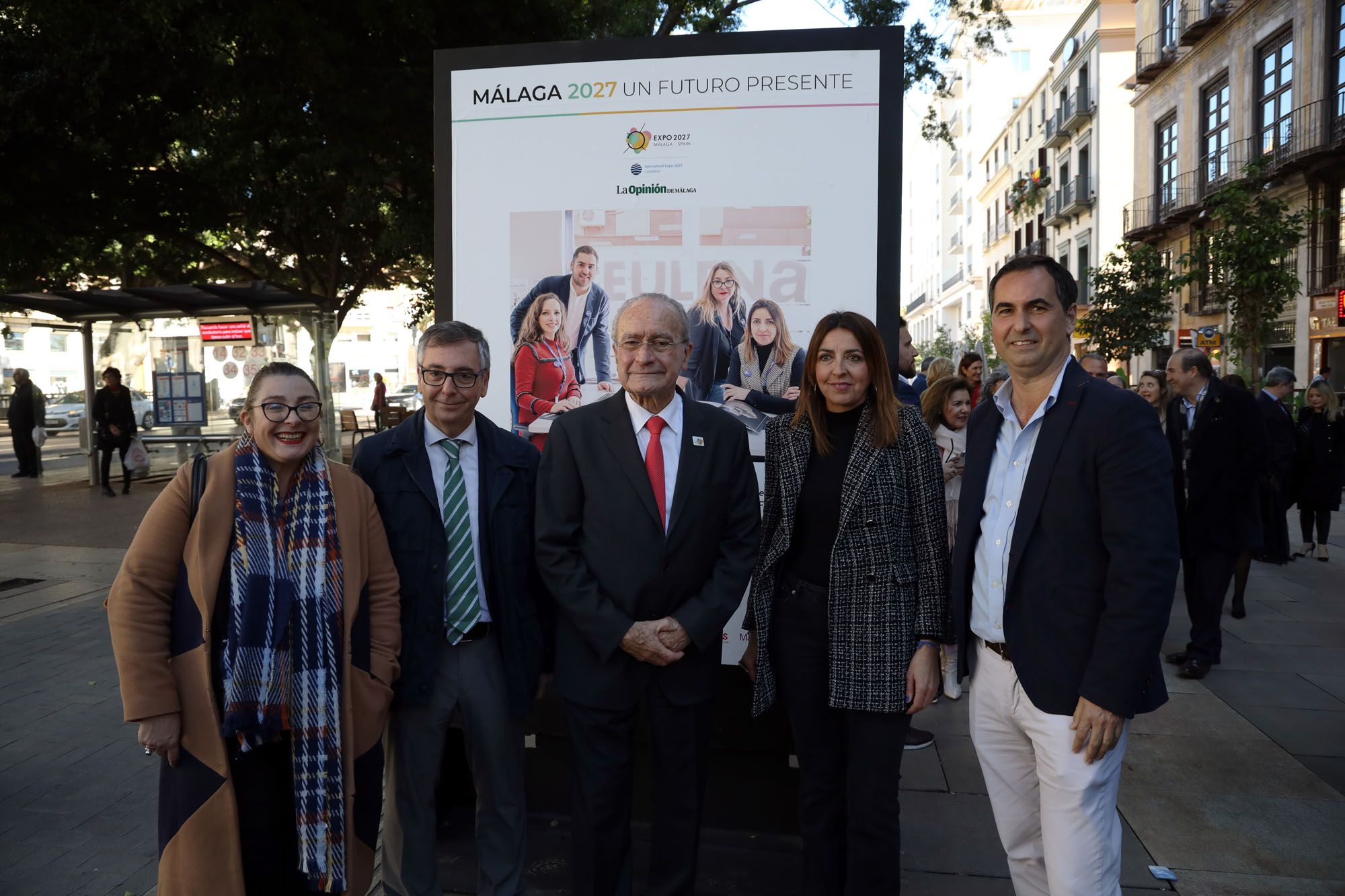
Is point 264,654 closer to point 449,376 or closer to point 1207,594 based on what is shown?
point 449,376

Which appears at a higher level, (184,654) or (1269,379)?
(1269,379)

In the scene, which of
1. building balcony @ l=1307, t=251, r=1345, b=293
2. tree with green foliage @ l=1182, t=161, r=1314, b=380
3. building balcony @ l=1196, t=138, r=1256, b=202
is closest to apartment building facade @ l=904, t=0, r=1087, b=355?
building balcony @ l=1196, t=138, r=1256, b=202

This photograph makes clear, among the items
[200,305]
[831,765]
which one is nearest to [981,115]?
[200,305]

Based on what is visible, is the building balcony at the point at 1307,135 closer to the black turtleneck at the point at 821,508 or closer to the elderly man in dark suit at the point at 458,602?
the black turtleneck at the point at 821,508

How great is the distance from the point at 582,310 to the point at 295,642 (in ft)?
5.45

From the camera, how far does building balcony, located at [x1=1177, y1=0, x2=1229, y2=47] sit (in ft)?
88.6

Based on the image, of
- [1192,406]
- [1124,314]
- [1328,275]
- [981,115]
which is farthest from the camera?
[981,115]

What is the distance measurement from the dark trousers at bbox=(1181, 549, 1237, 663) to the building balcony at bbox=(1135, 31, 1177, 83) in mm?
31203

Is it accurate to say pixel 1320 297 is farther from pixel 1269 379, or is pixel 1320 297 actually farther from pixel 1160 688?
pixel 1160 688

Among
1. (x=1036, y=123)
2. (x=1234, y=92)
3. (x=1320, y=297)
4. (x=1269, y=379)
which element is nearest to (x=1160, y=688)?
(x=1269, y=379)

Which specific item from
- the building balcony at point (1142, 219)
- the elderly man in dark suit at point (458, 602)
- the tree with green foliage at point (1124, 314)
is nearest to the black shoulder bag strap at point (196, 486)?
the elderly man in dark suit at point (458, 602)

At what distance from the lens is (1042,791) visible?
7.61 ft

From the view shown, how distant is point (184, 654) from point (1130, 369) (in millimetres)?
37245

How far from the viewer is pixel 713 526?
2.70 m
